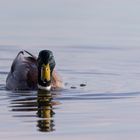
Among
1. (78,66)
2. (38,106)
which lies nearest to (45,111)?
(38,106)

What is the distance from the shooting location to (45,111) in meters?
15.8

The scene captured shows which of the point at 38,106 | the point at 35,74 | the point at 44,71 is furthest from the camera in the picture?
the point at 35,74

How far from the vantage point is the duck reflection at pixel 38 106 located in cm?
1437

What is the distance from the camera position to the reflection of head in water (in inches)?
554

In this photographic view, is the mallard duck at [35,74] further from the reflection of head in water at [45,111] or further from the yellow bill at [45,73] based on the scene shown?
the reflection of head in water at [45,111]

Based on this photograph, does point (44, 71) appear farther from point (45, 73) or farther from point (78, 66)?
point (78, 66)

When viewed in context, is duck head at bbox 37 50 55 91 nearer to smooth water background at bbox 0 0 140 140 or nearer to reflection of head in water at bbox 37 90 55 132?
reflection of head in water at bbox 37 90 55 132

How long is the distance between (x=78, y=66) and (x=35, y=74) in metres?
1.91

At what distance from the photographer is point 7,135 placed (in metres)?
13.2

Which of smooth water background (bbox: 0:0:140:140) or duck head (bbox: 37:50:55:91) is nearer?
smooth water background (bbox: 0:0:140:140)

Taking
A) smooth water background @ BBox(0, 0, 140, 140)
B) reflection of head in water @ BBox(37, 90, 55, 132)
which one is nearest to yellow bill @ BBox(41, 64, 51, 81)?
reflection of head in water @ BBox(37, 90, 55, 132)

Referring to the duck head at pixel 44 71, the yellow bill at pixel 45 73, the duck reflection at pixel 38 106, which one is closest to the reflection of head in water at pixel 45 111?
the duck reflection at pixel 38 106

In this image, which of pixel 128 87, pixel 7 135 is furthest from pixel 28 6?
pixel 7 135

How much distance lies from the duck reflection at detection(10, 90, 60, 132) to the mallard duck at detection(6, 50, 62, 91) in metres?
0.45
